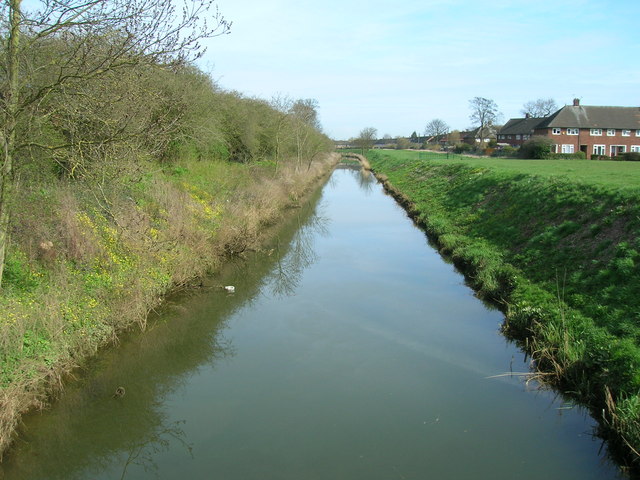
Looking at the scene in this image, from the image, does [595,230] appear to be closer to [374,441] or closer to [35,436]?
[374,441]

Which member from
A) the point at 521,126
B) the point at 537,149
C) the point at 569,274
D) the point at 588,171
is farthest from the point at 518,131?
the point at 569,274

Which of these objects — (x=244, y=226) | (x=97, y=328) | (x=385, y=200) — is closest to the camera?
(x=97, y=328)

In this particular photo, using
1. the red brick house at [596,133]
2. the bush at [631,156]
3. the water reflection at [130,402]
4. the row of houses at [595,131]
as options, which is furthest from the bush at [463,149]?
the water reflection at [130,402]

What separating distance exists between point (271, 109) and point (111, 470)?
2697 cm

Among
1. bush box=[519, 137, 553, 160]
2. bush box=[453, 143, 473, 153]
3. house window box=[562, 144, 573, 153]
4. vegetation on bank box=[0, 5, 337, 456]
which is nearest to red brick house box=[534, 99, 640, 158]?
house window box=[562, 144, 573, 153]

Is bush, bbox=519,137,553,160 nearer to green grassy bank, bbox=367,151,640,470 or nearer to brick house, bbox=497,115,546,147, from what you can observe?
brick house, bbox=497,115,546,147

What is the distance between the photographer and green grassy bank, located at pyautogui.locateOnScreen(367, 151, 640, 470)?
24.0 feet

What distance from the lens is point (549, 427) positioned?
7113 mm

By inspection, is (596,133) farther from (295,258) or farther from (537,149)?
(295,258)

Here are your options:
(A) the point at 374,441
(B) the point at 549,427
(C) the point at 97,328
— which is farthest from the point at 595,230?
(C) the point at 97,328

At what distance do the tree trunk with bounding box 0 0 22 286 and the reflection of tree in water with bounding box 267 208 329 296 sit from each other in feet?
22.9

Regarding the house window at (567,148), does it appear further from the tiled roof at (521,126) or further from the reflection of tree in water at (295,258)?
the reflection of tree in water at (295,258)

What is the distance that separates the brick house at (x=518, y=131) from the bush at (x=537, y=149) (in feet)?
56.6

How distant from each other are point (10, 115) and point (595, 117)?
6493cm
